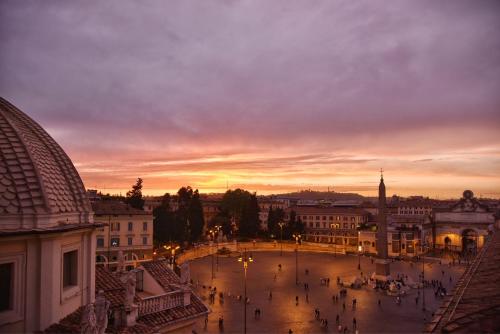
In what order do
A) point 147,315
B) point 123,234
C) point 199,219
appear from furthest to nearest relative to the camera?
point 199,219 → point 123,234 → point 147,315

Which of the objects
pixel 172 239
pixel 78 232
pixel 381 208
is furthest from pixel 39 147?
pixel 172 239

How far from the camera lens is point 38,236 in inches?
331

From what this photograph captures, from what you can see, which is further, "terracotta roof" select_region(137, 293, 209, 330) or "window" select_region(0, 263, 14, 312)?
"terracotta roof" select_region(137, 293, 209, 330)

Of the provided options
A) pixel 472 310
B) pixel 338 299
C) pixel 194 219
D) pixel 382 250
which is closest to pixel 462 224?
pixel 382 250

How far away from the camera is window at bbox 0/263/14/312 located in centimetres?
819

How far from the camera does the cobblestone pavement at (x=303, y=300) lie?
1016 inches

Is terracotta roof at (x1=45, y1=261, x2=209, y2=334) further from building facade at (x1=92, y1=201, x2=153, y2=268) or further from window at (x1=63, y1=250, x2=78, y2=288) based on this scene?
building facade at (x1=92, y1=201, x2=153, y2=268)

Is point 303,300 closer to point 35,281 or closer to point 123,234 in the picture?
point 123,234

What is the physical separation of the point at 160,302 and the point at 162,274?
2337 millimetres

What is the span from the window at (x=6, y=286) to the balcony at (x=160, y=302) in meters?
3.41

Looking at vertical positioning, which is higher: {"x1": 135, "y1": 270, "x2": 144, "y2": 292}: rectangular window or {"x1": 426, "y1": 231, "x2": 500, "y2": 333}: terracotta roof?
{"x1": 426, "y1": 231, "x2": 500, "y2": 333}: terracotta roof

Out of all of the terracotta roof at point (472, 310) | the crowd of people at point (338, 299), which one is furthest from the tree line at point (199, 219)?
the terracotta roof at point (472, 310)

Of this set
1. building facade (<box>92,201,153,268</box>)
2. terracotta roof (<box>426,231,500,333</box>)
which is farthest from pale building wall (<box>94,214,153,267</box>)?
terracotta roof (<box>426,231,500,333</box>)

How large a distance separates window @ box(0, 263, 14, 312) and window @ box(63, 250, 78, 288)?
62.4 inches
